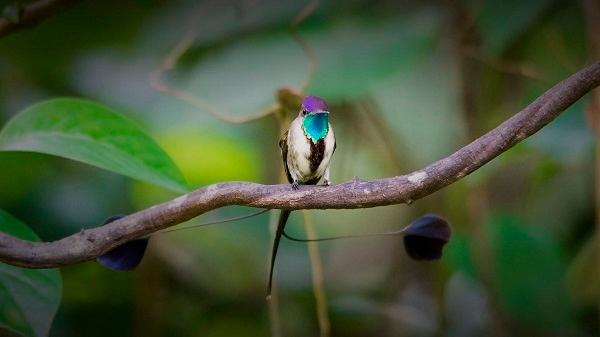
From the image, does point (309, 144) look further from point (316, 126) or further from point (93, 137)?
point (93, 137)

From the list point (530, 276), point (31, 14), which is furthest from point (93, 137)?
point (530, 276)

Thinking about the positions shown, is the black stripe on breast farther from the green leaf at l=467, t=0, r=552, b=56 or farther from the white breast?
the green leaf at l=467, t=0, r=552, b=56

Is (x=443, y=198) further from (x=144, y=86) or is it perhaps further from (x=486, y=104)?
(x=144, y=86)

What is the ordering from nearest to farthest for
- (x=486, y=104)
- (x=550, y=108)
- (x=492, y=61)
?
(x=550, y=108), (x=492, y=61), (x=486, y=104)

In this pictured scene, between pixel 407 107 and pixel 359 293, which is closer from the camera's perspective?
pixel 407 107

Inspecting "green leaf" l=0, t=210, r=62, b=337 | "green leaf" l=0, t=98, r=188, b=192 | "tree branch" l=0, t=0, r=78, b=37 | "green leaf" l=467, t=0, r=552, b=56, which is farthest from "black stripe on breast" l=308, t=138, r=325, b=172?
"green leaf" l=467, t=0, r=552, b=56

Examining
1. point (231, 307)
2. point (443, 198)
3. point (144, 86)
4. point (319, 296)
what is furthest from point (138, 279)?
point (443, 198)
